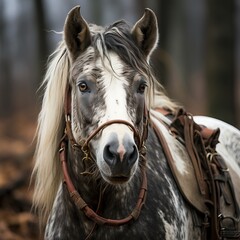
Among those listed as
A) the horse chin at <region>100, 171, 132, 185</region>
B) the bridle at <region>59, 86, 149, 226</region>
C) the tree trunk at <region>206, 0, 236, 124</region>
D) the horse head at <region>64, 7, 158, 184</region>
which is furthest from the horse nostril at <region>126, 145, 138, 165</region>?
the tree trunk at <region>206, 0, 236, 124</region>

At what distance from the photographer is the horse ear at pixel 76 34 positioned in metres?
3.74

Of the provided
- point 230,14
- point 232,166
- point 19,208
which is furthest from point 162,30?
point 232,166

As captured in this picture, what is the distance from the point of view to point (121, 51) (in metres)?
3.70

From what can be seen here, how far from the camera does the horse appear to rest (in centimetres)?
344

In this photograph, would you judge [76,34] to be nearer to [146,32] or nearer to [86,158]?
[146,32]

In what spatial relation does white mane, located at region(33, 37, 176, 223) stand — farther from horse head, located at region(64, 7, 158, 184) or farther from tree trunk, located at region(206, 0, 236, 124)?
tree trunk, located at region(206, 0, 236, 124)

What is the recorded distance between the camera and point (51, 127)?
4.02 metres

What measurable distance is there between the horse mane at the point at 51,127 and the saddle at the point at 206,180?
0.77 m

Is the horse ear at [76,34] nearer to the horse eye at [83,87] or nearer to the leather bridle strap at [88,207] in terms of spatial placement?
the horse eye at [83,87]

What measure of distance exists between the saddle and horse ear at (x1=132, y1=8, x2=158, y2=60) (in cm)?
72

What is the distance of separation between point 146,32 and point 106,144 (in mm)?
948

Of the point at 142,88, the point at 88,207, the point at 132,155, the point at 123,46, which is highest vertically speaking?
the point at 123,46

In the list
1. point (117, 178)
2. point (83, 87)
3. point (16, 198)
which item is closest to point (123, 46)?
point (83, 87)

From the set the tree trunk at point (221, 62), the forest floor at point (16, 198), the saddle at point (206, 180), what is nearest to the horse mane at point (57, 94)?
the forest floor at point (16, 198)
